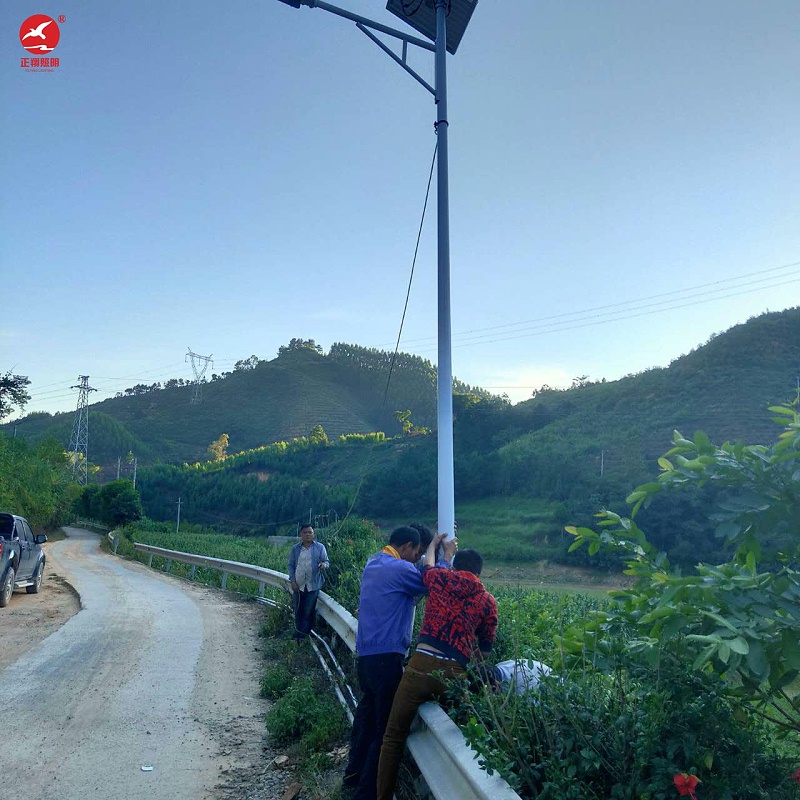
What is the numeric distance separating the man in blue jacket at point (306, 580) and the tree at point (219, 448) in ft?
365

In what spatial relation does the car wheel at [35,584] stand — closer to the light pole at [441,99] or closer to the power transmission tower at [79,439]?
the light pole at [441,99]

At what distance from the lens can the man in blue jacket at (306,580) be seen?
10.1 m

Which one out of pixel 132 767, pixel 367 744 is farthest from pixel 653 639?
pixel 132 767

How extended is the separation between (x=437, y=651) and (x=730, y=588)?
7.02 feet

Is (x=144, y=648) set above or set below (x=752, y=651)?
below

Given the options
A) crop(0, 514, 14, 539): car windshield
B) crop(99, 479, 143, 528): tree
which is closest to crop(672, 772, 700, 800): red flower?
crop(0, 514, 14, 539): car windshield

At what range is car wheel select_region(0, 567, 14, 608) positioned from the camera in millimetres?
14719

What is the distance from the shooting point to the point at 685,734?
300 cm

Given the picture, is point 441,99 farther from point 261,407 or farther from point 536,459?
point 261,407

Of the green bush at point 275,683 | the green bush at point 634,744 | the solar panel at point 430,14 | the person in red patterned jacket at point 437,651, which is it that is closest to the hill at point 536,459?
the green bush at point 275,683

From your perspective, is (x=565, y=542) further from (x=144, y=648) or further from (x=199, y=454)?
(x=199, y=454)

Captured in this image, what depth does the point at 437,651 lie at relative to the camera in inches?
179

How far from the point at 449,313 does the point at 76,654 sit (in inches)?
278

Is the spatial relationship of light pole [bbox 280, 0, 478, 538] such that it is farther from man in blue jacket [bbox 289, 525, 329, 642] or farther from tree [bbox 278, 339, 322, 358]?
tree [bbox 278, 339, 322, 358]
